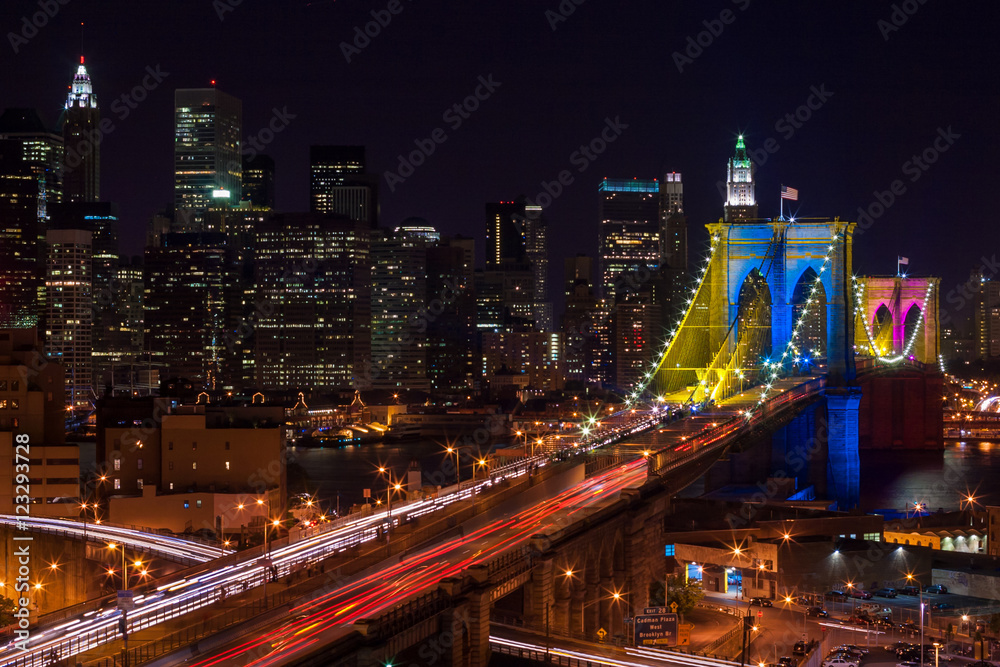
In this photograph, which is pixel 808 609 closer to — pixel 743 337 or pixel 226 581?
pixel 226 581

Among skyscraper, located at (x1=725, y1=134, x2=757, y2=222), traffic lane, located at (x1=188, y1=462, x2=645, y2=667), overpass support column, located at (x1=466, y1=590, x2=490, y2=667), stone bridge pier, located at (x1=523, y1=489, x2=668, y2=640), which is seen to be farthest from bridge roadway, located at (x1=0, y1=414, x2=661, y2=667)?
skyscraper, located at (x1=725, y1=134, x2=757, y2=222)

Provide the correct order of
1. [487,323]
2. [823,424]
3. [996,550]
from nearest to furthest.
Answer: [996,550] < [823,424] < [487,323]

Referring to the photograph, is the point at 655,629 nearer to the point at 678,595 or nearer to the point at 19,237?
the point at 678,595

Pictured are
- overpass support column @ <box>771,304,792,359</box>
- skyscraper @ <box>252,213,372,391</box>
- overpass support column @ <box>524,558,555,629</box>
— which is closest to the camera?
overpass support column @ <box>524,558,555,629</box>

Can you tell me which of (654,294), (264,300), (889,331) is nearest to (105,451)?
(889,331)

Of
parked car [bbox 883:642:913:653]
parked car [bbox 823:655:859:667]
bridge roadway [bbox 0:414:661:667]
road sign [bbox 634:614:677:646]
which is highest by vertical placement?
bridge roadway [bbox 0:414:661:667]

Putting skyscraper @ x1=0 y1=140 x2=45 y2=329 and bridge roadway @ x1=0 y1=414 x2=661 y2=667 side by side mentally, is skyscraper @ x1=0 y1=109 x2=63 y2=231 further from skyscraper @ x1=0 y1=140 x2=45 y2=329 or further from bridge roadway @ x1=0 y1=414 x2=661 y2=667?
bridge roadway @ x1=0 y1=414 x2=661 y2=667

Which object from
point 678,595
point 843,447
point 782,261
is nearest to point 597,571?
point 678,595
